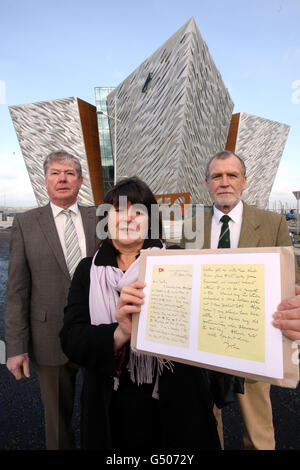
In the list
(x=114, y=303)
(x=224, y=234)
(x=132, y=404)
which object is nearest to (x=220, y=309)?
(x=114, y=303)

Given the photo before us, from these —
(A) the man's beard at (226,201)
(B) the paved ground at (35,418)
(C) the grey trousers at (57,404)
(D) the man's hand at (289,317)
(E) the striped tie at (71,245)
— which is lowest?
(B) the paved ground at (35,418)

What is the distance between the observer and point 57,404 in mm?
2014

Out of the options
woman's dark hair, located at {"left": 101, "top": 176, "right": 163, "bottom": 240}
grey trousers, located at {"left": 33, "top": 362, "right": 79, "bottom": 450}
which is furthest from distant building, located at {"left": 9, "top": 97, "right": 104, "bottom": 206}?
woman's dark hair, located at {"left": 101, "top": 176, "right": 163, "bottom": 240}

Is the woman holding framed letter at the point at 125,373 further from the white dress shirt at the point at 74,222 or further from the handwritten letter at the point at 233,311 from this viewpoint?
the white dress shirt at the point at 74,222

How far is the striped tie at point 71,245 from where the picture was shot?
210 cm

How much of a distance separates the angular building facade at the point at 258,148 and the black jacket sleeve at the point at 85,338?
30.1 meters

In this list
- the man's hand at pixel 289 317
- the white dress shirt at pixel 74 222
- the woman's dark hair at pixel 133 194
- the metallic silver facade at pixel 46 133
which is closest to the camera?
the man's hand at pixel 289 317

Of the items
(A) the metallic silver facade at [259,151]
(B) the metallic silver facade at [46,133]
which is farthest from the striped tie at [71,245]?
(A) the metallic silver facade at [259,151]

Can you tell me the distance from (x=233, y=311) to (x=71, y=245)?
4.98 ft

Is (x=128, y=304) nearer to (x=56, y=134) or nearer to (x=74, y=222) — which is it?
(x=74, y=222)

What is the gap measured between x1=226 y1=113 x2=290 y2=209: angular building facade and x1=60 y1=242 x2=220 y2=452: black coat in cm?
3009

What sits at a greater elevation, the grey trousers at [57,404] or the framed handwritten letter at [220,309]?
the framed handwritten letter at [220,309]

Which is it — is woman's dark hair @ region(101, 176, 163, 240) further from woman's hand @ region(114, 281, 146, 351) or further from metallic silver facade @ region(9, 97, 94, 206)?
metallic silver facade @ region(9, 97, 94, 206)

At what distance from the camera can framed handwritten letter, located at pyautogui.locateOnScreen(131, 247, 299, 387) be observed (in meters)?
0.97
